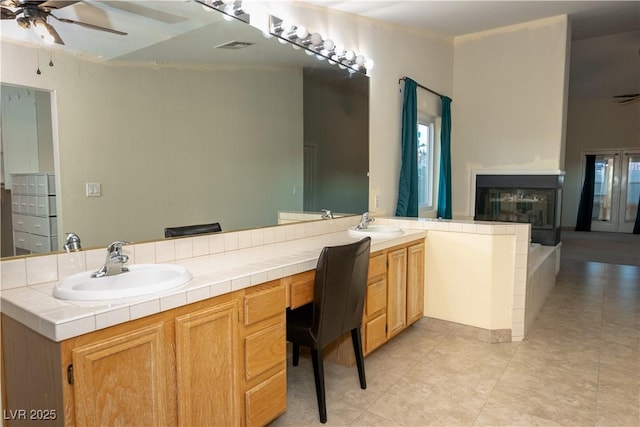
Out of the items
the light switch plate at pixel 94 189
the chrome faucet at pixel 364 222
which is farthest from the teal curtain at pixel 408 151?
the light switch plate at pixel 94 189

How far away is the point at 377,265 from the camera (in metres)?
2.47

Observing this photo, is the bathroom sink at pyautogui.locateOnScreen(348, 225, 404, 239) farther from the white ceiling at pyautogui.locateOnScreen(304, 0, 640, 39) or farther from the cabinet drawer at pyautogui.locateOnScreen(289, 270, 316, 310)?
the white ceiling at pyautogui.locateOnScreen(304, 0, 640, 39)

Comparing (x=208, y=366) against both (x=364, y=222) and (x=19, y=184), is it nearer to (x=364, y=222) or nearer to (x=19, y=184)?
(x=19, y=184)

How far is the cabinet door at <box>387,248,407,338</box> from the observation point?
2633mm

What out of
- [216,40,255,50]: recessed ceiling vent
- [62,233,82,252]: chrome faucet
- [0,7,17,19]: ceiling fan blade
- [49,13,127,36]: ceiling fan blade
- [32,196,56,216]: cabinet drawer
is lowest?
[62,233,82,252]: chrome faucet

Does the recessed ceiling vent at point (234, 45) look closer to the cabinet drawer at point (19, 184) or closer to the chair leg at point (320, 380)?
the cabinet drawer at point (19, 184)

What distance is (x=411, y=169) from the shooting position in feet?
12.3

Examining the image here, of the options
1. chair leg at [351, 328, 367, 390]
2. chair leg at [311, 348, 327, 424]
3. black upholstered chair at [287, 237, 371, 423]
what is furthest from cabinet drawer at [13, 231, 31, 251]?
chair leg at [351, 328, 367, 390]

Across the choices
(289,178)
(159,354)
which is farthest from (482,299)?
(159,354)

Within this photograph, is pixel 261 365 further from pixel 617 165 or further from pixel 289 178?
pixel 617 165

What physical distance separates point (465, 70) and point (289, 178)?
3.16 metres

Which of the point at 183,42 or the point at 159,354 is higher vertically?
the point at 183,42

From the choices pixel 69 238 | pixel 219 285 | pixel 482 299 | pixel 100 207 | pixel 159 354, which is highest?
pixel 100 207

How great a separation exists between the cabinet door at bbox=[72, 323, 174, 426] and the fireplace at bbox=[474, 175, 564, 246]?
4.28 metres
